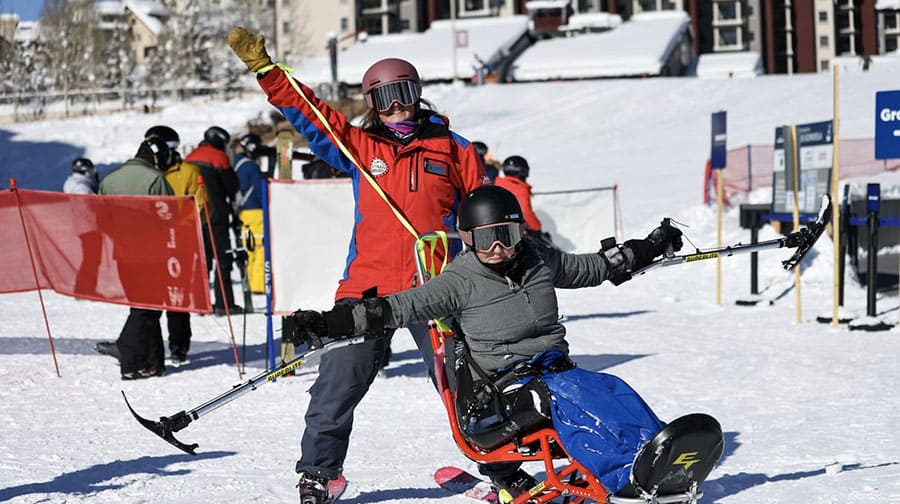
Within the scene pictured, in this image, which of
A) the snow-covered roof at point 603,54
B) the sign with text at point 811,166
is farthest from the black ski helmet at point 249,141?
the snow-covered roof at point 603,54

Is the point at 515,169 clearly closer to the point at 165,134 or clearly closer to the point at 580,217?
the point at 165,134

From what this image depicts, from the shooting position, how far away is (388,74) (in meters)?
5.25

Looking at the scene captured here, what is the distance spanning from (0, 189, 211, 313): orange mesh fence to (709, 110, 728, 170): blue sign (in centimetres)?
739

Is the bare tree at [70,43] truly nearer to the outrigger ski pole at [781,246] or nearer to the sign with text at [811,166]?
the sign with text at [811,166]

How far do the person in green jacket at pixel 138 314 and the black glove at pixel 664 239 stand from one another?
16.0 feet

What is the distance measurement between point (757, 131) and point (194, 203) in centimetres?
2726

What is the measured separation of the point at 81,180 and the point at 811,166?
30.2 ft

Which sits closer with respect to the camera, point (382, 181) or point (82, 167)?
point (382, 181)

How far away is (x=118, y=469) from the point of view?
596 centimetres

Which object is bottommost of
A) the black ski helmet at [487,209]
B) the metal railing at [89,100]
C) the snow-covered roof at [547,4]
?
the black ski helmet at [487,209]

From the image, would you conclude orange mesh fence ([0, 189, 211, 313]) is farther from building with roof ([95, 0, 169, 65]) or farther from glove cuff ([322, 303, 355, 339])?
building with roof ([95, 0, 169, 65])

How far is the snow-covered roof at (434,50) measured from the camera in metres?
61.3

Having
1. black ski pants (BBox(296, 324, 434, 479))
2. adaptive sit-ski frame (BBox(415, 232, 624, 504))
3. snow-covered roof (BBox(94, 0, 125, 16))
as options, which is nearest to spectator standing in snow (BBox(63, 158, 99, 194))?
black ski pants (BBox(296, 324, 434, 479))

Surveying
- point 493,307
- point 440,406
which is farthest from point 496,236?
point 440,406
